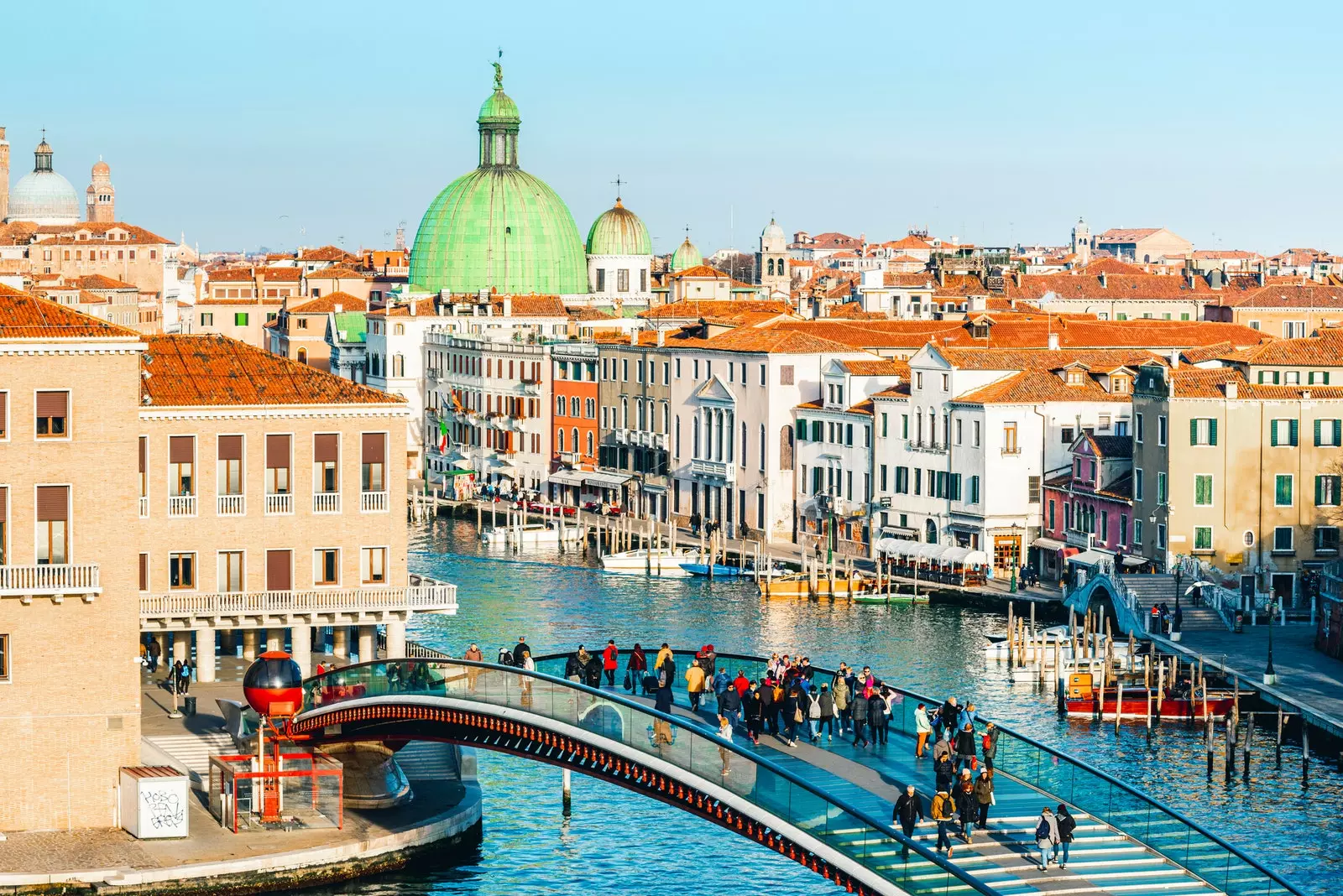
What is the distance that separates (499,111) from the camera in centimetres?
12650

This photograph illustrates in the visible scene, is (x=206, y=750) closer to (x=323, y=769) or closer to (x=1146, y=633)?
(x=323, y=769)

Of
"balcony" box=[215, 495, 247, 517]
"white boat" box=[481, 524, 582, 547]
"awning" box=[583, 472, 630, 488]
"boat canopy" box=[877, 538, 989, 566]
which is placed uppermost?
"balcony" box=[215, 495, 247, 517]

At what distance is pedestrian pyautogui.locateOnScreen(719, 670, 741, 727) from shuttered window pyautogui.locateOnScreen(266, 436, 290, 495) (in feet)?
41.8

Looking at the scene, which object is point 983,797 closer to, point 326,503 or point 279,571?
point 326,503

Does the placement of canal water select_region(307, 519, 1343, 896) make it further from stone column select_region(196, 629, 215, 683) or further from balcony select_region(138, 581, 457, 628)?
stone column select_region(196, 629, 215, 683)

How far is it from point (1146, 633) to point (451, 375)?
1964 inches

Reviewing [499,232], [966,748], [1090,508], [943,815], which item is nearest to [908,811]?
[943,815]

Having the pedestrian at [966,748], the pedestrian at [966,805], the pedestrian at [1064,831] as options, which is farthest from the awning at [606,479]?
the pedestrian at [1064,831]

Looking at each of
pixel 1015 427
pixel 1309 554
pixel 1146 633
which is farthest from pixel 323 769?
pixel 1015 427

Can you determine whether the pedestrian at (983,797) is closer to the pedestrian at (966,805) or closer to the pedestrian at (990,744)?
the pedestrian at (966,805)

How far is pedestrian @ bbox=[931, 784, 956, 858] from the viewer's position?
29344mm

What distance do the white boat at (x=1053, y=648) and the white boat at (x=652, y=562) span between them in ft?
58.1

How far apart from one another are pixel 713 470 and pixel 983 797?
54.5m

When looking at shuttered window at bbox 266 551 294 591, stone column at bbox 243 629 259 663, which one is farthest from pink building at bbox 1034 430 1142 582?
shuttered window at bbox 266 551 294 591
